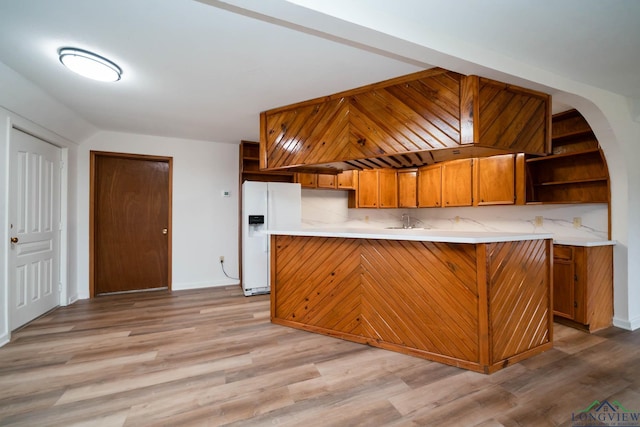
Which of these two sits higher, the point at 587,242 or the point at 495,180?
the point at 495,180

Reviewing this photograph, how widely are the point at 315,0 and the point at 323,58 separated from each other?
0.76 m

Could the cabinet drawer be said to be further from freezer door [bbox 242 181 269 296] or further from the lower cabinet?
freezer door [bbox 242 181 269 296]

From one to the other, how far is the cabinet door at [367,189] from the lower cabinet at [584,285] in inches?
108

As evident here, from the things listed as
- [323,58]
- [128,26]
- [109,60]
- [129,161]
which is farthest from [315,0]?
[129,161]

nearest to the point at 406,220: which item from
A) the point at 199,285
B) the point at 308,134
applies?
the point at 308,134

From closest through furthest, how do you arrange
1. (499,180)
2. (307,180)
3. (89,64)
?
(89,64), (499,180), (307,180)

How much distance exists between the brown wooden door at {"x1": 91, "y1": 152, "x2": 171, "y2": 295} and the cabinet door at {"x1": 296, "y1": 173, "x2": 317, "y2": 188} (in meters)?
2.12

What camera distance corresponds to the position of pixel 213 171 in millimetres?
Result: 4871

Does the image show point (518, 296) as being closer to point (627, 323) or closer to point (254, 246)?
point (627, 323)

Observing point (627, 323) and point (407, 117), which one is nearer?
point (407, 117)

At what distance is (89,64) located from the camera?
7.46 ft

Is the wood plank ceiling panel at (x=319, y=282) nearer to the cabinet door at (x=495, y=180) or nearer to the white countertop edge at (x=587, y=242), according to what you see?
the white countertop edge at (x=587, y=242)

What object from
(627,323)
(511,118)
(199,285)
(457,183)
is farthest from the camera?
(199,285)

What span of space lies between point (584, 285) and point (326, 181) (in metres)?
3.57
